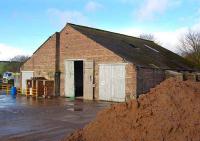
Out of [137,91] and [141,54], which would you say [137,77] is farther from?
[141,54]

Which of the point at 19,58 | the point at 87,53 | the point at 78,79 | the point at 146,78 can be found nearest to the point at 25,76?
the point at 78,79

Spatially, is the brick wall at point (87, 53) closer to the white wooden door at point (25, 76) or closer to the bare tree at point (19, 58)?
the white wooden door at point (25, 76)

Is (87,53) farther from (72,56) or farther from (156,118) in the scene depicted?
(156,118)

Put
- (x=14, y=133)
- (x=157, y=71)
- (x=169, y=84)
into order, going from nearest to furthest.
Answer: (x=169, y=84), (x=14, y=133), (x=157, y=71)

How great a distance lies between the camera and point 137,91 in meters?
27.1

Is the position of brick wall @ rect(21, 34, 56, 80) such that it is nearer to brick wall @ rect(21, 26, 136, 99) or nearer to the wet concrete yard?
brick wall @ rect(21, 26, 136, 99)

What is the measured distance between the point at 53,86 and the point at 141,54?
8.33 meters

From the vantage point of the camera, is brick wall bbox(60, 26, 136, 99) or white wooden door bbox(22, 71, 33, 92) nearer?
brick wall bbox(60, 26, 136, 99)

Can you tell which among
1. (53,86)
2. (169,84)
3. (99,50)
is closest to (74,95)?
(53,86)

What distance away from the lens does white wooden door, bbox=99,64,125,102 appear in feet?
91.5

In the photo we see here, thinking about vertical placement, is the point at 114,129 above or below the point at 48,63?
below

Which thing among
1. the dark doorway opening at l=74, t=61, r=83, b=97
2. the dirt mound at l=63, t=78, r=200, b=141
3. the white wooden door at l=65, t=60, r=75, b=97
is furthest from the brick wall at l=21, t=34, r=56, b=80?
the dirt mound at l=63, t=78, r=200, b=141

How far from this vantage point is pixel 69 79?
107ft

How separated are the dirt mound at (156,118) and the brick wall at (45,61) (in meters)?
24.2
